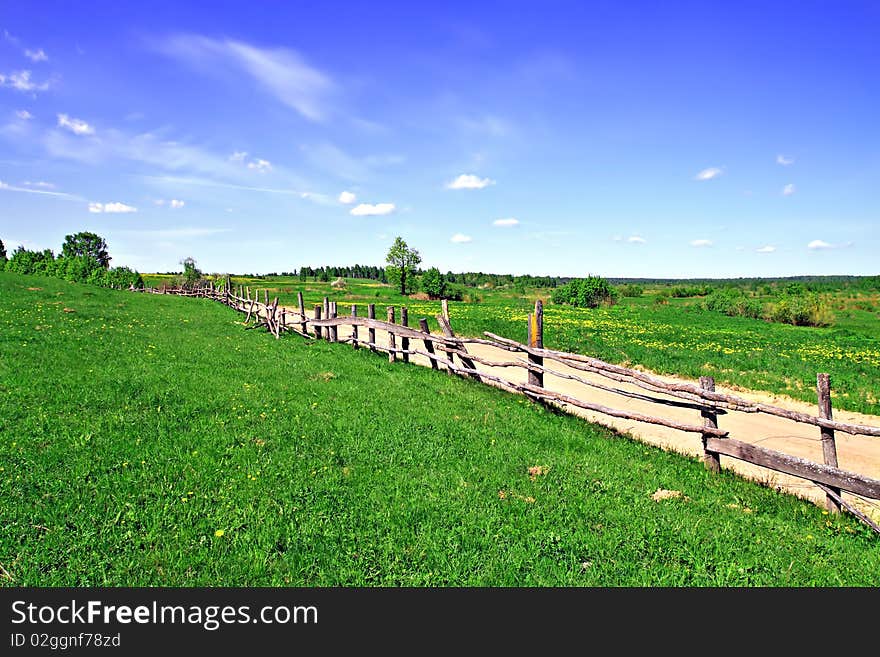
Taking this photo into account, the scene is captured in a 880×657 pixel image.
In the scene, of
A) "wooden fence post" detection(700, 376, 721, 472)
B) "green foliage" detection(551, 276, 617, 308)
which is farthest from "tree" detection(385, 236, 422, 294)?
"wooden fence post" detection(700, 376, 721, 472)

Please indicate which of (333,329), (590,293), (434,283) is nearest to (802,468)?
(333,329)

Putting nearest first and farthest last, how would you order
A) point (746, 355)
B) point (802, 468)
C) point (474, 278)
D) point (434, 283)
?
1. point (802, 468)
2. point (746, 355)
3. point (434, 283)
4. point (474, 278)

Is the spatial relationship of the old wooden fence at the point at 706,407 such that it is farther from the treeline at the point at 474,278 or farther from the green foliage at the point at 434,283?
the treeline at the point at 474,278

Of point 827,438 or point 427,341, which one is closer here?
point 827,438

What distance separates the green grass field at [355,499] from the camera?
4270 millimetres

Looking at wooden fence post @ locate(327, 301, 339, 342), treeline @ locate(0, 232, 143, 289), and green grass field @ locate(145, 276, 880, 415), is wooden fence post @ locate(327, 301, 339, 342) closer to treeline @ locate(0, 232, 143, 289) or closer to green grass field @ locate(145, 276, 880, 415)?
green grass field @ locate(145, 276, 880, 415)

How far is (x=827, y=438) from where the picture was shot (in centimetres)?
587

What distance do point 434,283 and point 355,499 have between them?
6348 centimetres

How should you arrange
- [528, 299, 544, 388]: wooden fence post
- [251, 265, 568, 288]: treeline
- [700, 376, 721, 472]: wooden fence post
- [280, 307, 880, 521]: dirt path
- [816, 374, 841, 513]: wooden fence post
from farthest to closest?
[251, 265, 568, 288]: treeline → [528, 299, 544, 388]: wooden fence post → [700, 376, 721, 472]: wooden fence post → [280, 307, 880, 521]: dirt path → [816, 374, 841, 513]: wooden fence post

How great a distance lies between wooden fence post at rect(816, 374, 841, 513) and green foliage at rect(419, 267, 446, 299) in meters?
62.7

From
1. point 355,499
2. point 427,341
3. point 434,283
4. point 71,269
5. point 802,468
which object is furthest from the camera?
point 434,283

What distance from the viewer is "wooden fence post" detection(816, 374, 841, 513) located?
576 cm

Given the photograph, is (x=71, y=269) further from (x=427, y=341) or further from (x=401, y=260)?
(x=427, y=341)

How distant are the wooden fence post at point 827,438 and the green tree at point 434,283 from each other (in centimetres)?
6267
